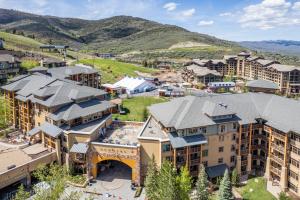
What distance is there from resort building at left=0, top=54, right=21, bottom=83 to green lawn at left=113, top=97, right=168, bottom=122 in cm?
4355

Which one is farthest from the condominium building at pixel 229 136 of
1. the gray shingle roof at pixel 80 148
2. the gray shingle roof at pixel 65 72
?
the gray shingle roof at pixel 65 72

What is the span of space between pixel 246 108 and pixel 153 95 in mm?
47519

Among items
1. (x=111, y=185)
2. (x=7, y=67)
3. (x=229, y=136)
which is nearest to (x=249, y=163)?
(x=229, y=136)

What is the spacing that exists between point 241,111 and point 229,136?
6.00 meters

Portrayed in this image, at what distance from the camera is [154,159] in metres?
53.8

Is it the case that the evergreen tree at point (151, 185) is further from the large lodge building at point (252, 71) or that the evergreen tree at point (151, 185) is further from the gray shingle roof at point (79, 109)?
the large lodge building at point (252, 71)

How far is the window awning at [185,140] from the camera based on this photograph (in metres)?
53.6

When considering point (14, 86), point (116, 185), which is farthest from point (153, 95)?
point (116, 185)

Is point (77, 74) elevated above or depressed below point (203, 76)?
Result: above

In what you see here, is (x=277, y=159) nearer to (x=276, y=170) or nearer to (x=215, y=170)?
(x=276, y=170)

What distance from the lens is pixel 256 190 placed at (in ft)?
184

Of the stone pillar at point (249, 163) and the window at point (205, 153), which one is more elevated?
the window at point (205, 153)

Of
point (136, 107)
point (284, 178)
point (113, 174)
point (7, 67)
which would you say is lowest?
point (113, 174)

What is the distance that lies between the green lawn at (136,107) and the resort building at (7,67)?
1715 inches
